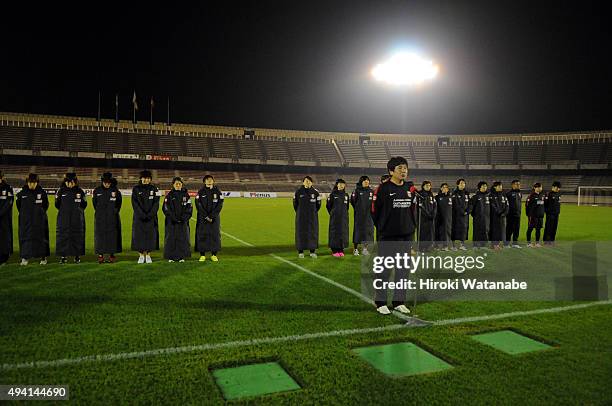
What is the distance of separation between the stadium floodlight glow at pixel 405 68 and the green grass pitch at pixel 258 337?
25.7m

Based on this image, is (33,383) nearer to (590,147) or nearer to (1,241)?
(1,241)

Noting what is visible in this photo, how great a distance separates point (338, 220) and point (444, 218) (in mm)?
3242

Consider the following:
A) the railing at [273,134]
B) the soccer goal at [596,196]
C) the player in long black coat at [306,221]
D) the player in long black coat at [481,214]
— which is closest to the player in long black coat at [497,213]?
the player in long black coat at [481,214]

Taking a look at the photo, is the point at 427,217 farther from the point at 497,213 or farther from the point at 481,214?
the point at 497,213

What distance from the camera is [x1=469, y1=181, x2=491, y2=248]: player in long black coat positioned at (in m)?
11.9

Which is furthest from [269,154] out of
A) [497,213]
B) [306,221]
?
[306,221]

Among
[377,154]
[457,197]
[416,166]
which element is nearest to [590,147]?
[416,166]

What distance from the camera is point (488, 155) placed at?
72938 mm

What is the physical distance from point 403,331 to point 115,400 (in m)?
3.30

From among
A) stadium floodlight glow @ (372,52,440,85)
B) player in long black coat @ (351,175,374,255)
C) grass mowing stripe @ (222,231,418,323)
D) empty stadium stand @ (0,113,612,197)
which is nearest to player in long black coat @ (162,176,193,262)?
grass mowing stripe @ (222,231,418,323)

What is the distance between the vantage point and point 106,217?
31.4 feet

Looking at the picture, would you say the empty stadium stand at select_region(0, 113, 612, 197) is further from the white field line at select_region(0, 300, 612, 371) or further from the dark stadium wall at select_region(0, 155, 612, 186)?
the white field line at select_region(0, 300, 612, 371)

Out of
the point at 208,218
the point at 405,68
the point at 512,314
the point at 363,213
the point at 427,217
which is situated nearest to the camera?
the point at 512,314

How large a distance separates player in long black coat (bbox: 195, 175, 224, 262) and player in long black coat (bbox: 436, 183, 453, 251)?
6.26m
